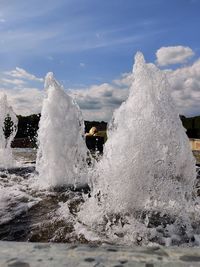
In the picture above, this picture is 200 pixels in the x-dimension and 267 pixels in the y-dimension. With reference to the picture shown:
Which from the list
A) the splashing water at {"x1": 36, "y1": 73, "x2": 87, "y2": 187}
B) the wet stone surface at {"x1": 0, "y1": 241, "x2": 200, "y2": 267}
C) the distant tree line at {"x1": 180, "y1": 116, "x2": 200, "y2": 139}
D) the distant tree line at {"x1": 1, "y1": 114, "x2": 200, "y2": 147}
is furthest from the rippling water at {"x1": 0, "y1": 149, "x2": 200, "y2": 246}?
the distant tree line at {"x1": 180, "y1": 116, "x2": 200, "y2": 139}

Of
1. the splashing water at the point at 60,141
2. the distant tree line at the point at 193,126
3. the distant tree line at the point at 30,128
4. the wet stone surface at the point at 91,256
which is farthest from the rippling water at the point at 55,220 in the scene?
the distant tree line at the point at 193,126

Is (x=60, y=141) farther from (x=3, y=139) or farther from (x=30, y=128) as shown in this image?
(x=30, y=128)

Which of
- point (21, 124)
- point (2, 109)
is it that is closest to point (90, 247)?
point (2, 109)

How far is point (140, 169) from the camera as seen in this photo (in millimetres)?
7859

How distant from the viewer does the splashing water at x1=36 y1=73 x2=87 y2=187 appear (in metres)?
11.7

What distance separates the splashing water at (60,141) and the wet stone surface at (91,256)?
10.1 m

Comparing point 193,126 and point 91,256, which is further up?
point 193,126

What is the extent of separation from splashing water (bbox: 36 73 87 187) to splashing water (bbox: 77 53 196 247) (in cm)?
316

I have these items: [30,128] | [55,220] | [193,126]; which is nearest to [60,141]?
[55,220]

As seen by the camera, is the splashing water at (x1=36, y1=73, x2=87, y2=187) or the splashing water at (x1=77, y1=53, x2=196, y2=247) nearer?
the splashing water at (x1=77, y1=53, x2=196, y2=247)

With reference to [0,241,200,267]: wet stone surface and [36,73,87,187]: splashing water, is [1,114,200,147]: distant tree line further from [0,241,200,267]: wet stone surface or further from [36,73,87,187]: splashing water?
[0,241,200,267]: wet stone surface

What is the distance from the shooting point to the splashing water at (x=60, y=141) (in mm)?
11672

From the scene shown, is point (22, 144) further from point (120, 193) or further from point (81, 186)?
point (120, 193)

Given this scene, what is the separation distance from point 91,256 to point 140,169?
6.73 meters
